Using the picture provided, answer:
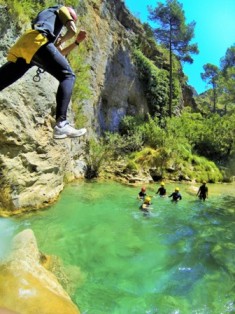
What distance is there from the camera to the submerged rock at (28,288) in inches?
187

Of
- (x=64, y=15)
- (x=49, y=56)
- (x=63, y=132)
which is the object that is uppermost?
(x=64, y=15)

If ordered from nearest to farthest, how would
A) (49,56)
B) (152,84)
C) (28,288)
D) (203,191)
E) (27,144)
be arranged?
(49,56)
(28,288)
(27,144)
(203,191)
(152,84)

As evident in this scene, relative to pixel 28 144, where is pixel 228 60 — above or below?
above

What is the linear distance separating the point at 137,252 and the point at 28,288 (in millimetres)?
3963

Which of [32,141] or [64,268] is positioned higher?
[32,141]

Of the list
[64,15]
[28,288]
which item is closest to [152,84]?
[28,288]

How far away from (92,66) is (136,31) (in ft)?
34.5

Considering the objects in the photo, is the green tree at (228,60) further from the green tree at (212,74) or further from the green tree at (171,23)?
the green tree at (171,23)

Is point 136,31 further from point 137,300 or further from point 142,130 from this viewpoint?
point 137,300

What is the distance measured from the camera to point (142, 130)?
80.4ft

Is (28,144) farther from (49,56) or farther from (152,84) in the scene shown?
(152,84)

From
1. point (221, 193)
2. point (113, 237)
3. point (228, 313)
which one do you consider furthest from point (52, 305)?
point (221, 193)

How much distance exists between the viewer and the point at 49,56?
3.29 meters

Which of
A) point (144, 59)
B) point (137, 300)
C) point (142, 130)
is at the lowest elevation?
point (137, 300)
